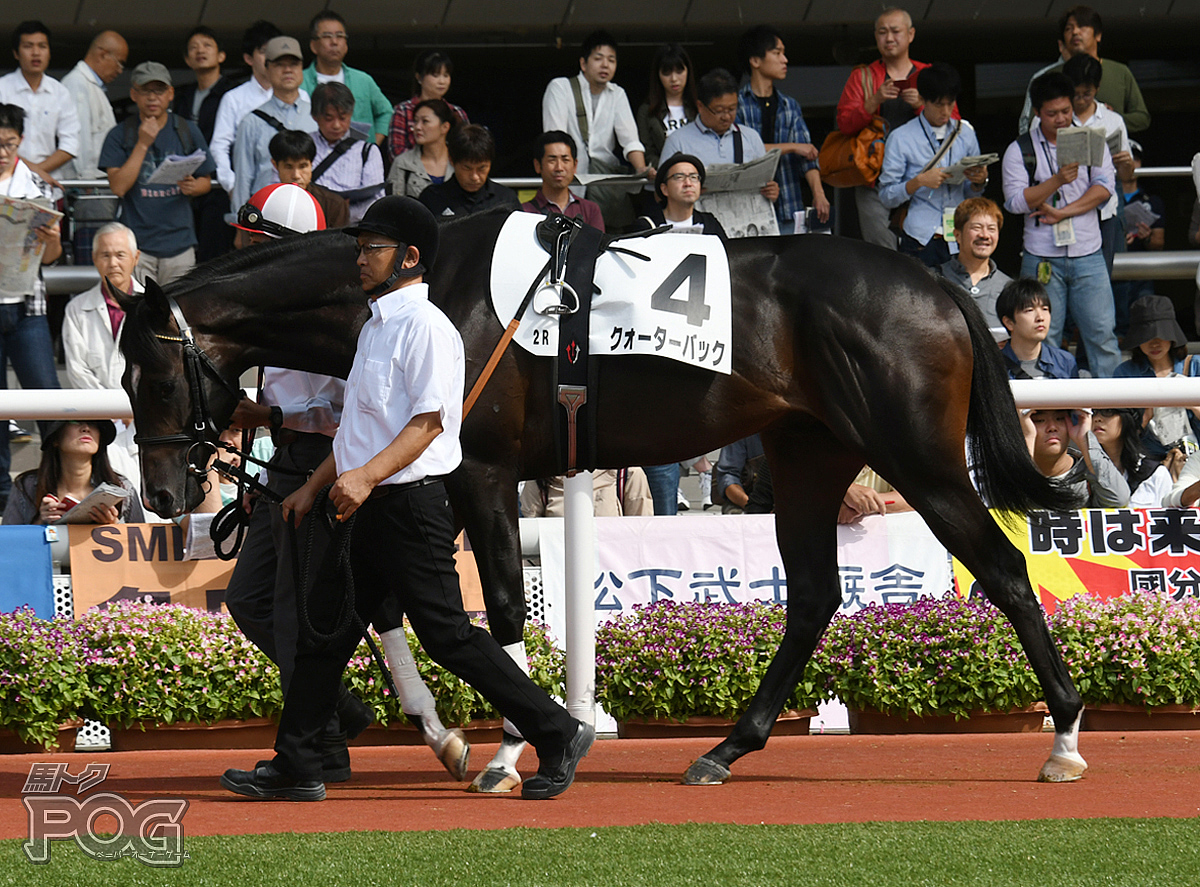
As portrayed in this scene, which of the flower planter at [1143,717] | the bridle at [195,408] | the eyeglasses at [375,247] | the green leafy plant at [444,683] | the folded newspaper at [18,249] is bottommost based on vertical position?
the flower planter at [1143,717]

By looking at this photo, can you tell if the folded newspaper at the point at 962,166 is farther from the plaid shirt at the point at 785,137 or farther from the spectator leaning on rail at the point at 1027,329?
the spectator leaning on rail at the point at 1027,329

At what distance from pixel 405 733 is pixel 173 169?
4.71 metres

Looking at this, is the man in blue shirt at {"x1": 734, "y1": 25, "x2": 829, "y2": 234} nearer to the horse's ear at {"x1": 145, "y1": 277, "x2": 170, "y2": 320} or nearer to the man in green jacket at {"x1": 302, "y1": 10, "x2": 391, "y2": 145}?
the man in green jacket at {"x1": 302, "y1": 10, "x2": 391, "y2": 145}

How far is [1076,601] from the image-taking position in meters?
6.23

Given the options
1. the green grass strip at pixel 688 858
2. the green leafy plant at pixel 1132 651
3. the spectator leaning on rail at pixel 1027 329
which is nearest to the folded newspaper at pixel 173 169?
the spectator leaning on rail at pixel 1027 329

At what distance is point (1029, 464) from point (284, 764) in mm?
2754

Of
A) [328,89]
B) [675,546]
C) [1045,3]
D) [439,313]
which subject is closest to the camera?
[439,313]

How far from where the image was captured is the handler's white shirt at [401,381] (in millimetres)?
4379

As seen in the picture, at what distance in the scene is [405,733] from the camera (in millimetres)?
6148

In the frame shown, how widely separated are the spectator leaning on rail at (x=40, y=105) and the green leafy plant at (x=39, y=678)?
4.88 metres

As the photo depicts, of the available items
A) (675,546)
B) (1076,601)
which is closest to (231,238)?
(675,546)

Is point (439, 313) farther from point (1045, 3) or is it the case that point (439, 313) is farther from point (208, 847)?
point (1045, 3)

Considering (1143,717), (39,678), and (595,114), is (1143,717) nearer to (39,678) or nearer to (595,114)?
(39,678)

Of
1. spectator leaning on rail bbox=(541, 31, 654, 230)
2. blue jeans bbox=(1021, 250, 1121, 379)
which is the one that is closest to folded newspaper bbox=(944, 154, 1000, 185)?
blue jeans bbox=(1021, 250, 1121, 379)
